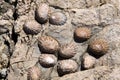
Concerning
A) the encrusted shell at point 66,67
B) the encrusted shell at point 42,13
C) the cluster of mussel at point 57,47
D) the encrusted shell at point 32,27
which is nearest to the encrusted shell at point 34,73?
the cluster of mussel at point 57,47

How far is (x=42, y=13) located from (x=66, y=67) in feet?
1.83

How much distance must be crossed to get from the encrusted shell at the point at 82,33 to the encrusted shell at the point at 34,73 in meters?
0.48

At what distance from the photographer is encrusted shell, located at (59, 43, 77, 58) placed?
3.36 m

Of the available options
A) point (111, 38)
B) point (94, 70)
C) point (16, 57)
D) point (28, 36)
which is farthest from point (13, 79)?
point (111, 38)

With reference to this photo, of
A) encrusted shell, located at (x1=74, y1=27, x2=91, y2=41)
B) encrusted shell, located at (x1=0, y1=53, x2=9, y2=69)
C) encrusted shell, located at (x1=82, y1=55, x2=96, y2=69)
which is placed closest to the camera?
encrusted shell, located at (x1=82, y1=55, x2=96, y2=69)

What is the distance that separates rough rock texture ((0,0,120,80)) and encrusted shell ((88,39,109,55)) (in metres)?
0.04

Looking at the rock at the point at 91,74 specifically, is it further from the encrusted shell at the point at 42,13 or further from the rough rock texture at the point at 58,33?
the encrusted shell at the point at 42,13

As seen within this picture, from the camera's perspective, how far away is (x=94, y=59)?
3346 mm

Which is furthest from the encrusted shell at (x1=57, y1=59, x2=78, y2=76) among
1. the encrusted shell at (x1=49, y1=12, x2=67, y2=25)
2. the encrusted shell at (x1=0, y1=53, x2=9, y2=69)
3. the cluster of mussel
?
the encrusted shell at (x1=0, y1=53, x2=9, y2=69)

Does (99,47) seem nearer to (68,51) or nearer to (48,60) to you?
(68,51)

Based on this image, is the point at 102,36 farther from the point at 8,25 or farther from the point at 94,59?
the point at 8,25

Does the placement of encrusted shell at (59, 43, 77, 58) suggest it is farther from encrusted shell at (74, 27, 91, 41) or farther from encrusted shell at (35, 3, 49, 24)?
encrusted shell at (35, 3, 49, 24)

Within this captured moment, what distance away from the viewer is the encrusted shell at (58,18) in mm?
3480

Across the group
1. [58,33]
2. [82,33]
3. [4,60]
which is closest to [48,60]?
[58,33]
